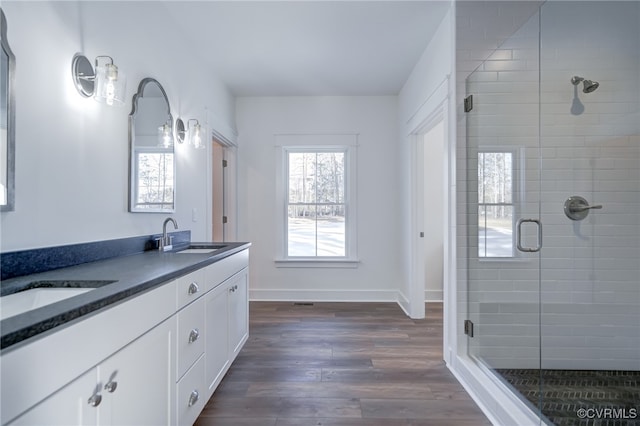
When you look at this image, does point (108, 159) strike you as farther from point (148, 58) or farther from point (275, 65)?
point (275, 65)

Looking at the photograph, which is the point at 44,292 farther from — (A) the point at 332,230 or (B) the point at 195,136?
(A) the point at 332,230

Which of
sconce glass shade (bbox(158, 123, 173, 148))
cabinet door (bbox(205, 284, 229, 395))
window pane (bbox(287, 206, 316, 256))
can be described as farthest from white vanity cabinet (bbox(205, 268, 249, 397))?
window pane (bbox(287, 206, 316, 256))

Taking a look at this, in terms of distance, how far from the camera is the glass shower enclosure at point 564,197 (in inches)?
80.2

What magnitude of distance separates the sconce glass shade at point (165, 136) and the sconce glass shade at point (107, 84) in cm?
63

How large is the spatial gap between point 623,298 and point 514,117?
1410mm

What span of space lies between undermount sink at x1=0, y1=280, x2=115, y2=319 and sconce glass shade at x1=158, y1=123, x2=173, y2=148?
133cm

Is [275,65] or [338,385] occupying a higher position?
[275,65]

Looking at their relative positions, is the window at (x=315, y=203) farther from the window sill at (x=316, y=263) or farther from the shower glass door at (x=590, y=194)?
the shower glass door at (x=590, y=194)

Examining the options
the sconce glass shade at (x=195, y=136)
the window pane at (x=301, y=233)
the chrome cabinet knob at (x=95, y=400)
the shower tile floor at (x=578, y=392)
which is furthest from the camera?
the window pane at (x=301, y=233)

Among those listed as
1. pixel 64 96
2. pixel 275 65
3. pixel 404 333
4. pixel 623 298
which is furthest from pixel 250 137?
pixel 623 298

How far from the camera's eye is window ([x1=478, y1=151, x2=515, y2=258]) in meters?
2.15

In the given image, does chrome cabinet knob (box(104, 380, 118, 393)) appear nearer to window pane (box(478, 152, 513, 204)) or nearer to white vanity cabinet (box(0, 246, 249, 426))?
white vanity cabinet (box(0, 246, 249, 426))

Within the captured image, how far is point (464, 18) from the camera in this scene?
7.36 feet

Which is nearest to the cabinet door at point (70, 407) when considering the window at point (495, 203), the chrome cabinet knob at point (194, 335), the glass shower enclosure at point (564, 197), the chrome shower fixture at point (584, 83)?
the chrome cabinet knob at point (194, 335)
